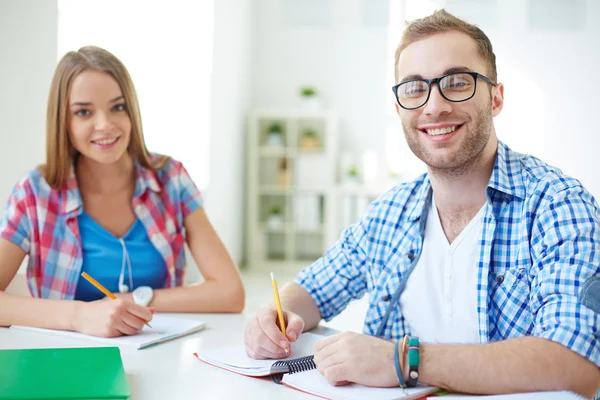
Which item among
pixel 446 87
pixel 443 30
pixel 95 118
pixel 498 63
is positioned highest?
pixel 498 63

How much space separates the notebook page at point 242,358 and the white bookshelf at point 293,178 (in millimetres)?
5430

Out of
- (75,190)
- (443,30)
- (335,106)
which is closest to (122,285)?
(75,190)

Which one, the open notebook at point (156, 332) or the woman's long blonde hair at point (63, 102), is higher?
the woman's long blonde hair at point (63, 102)

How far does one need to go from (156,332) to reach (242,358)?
30 centimetres

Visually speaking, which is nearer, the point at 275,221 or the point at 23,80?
the point at 23,80

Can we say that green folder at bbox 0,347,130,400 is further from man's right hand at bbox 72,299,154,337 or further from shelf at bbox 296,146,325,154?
shelf at bbox 296,146,325,154

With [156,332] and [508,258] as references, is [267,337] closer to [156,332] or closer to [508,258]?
[156,332]

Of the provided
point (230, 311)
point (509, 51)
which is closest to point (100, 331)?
point (230, 311)

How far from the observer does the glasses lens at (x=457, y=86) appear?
4.72 ft

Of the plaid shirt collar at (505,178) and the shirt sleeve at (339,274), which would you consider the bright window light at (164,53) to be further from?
the plaid shirt collar at (505,178)

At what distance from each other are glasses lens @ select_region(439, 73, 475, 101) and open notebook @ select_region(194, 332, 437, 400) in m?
0.59

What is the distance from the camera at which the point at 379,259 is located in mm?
1653

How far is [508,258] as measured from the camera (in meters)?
1.42

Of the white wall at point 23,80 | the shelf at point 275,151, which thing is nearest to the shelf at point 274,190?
the shelf at point 275,151
